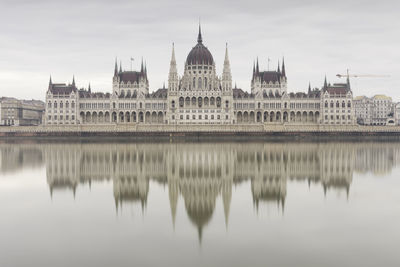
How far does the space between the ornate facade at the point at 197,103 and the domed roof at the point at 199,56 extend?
0.96 ft

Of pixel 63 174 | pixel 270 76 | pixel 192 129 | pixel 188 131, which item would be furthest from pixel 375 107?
pixel 63 174

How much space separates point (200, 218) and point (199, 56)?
10648 centimetres

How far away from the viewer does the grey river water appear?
12.3 m

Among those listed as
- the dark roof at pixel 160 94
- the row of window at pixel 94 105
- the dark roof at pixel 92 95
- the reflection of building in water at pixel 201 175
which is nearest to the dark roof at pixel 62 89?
the dark roof at pixel 92 95

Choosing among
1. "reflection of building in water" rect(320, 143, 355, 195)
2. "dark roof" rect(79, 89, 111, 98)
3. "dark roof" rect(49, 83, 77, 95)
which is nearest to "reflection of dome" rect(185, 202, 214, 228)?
"reflection of building in water" rect(320, 143, 355, 195)

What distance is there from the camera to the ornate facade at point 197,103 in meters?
112

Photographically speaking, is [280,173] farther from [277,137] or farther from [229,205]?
[277,137]

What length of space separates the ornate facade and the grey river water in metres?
83.1

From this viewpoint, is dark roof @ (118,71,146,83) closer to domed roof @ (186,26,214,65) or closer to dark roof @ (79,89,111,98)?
dark roof @ (79,89,111,98)

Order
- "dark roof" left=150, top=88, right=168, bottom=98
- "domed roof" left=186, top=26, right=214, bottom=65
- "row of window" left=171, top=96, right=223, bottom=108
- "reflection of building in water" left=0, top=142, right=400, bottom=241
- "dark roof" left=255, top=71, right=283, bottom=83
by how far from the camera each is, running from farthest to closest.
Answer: "dark roof" left=255, top=71, right=283, bottom=83
"domed roof" left=186, top=26, right=214, bottom=65
"dark roof" left=150, top=88, right=168, bottom=98
"row of window" left=171, top=96, right=223, bottom=108
"reflection of building in water" left=0, top=142, right=400, bottom=241

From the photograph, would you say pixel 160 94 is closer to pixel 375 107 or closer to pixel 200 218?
pixel 375 107

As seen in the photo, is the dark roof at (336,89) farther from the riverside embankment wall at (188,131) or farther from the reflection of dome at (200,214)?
the reflection of dome at (200,214)

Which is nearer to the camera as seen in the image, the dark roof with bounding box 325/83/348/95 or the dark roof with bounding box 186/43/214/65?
the dark roof with bounding box 325/83/348/95

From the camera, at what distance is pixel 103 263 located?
1176cm
